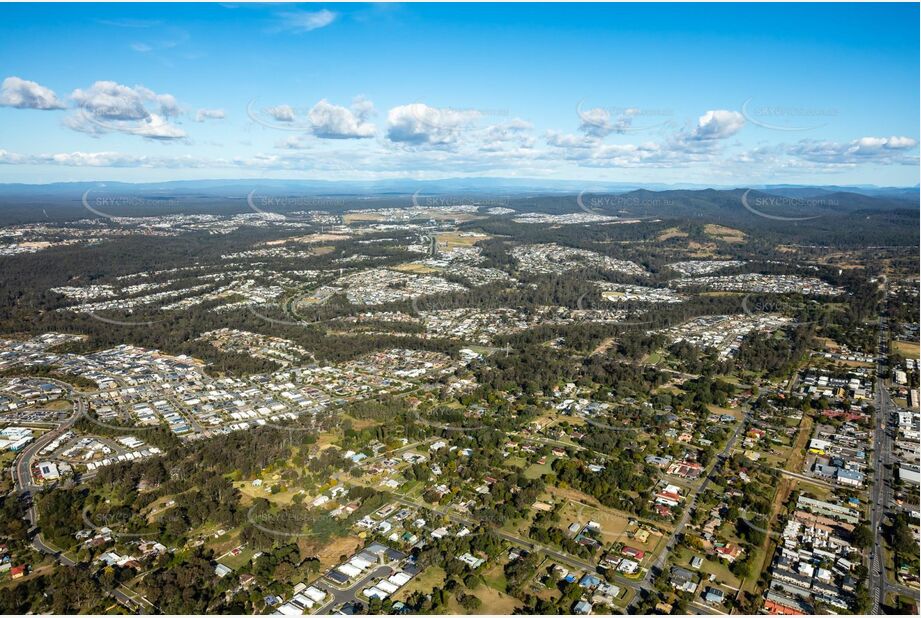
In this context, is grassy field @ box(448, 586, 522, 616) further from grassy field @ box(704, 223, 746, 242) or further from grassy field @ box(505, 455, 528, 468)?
grassy field @ box(704, 223, 746, 242)

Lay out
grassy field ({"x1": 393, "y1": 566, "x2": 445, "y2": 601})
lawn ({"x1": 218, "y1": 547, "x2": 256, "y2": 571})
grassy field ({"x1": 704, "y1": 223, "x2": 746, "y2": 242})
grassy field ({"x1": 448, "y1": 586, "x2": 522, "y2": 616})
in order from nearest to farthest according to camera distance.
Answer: grassy field ({"x1": 448, "y1": 586, "x2": 522, "y2": 616}) → grassy field ({"x1": 393, "y1": 566, "x2": 445, "y2": 601}) → lawn ({"x1": 218, "y1": 547, "x2": 256, "y2": 571}) → grassy field ({"x1": 704, "y1": 223, "x2": 746, "y2": 242})

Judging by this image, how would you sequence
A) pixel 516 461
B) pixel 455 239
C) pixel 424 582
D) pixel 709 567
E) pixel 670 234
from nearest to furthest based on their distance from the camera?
pixel 424 582
pixel 709 567
pixel 516 461
pixel 455 239
pixel 670 234

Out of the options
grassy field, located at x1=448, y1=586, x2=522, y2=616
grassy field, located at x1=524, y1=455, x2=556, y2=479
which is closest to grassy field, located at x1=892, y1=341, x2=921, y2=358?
grassy field, located at x1=524, y1=455, x2=556, y2=479

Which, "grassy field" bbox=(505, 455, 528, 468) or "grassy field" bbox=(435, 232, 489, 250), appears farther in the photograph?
"grassy field" bbox=(435, 232, 489, 250)

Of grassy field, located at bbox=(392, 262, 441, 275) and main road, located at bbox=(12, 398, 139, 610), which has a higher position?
grassy field, located at bbox=(392, 262, 441, 275)

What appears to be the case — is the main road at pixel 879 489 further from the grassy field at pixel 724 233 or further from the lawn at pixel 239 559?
the grassy field at pixel 724 233

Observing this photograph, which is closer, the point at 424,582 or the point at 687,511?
the point at 424,582

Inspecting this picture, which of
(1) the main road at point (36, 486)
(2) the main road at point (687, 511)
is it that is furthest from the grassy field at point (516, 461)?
(1) the main road at point (36, 486)

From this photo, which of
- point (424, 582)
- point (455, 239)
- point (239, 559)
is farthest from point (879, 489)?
point (455, 239)

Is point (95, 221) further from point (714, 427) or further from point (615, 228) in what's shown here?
point (714, 427)

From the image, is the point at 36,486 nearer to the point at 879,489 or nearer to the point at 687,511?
the point at 687,511

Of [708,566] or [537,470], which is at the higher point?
[537,470]

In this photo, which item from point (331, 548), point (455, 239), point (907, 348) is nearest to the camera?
point (331, 548)
